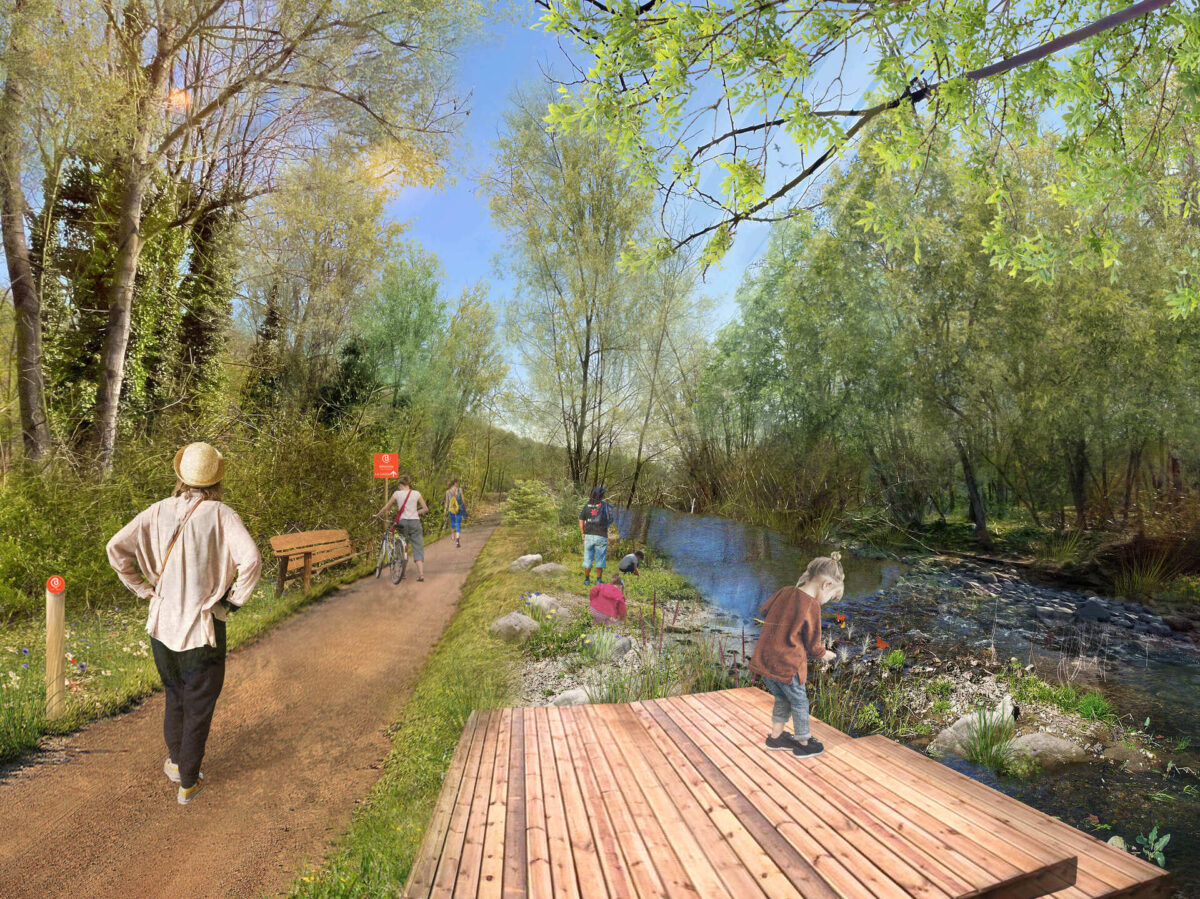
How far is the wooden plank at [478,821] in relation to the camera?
1.88 metres

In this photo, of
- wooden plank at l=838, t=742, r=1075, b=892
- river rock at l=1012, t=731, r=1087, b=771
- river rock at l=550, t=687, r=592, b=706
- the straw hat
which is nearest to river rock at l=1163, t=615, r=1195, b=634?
river rock at l=1012, t=731, r=1087, b=771

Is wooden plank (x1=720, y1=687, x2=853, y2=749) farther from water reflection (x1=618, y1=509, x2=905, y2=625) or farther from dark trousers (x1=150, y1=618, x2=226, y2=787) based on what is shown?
dark trousers (x1=150, y1=618, x2=226, y2=787)

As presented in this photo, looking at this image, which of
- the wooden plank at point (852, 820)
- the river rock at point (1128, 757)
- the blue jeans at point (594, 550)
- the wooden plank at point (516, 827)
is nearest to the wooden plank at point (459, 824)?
the wooden plank at point (516, 827)

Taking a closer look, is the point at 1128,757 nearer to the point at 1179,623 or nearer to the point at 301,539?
the point at 1179,623

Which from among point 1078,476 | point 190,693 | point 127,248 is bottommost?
point 190,693

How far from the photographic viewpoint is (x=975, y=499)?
10.5 metres

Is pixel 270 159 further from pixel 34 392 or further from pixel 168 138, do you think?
pixel 34 392

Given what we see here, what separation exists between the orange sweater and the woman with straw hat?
2405mm

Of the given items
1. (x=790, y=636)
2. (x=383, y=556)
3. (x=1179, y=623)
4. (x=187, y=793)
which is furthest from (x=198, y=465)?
(x=1179, y=623)

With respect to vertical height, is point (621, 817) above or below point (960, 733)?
above

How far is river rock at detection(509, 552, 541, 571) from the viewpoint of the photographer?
8542 millimetres

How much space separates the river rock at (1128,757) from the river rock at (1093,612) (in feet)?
11.6

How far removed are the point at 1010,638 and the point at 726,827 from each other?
5895mm

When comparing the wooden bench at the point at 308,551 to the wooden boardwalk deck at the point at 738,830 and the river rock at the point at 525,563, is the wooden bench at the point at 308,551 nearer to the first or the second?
the river rock at the point at 525,563
